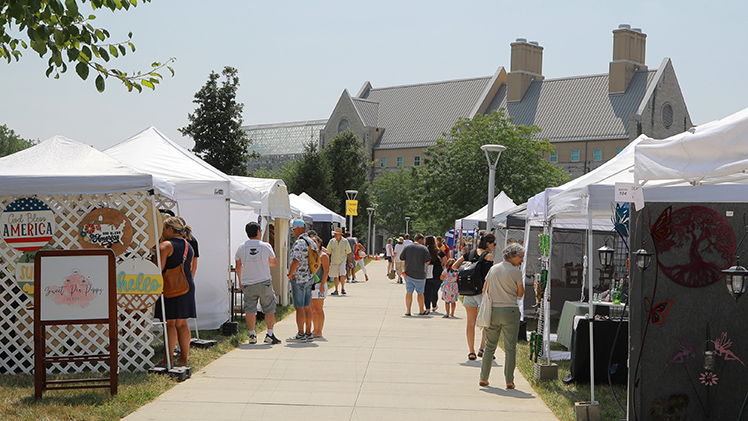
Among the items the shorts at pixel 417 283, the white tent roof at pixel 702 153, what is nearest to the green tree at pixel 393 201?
the shorts at pixel 417 283

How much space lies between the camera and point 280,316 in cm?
1681

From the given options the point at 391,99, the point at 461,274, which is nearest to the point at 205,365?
the point at 461,274

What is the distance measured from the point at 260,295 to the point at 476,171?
1347 inches

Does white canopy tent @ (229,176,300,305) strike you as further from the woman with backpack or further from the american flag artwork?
the american flag artwork

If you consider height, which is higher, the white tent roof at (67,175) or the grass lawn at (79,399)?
the white tent roof at (67,175)

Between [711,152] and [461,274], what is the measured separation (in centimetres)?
579

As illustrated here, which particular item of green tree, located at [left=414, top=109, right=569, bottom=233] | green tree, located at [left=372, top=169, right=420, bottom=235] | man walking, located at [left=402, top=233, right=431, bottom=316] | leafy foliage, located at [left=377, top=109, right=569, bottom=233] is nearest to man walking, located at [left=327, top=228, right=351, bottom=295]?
man walking, located at [left=402, top=233, right=431, bottom=316]

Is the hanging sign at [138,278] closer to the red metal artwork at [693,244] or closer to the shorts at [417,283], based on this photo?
the red metal artwork at [693,244]

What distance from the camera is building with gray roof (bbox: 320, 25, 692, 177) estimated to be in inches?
3147

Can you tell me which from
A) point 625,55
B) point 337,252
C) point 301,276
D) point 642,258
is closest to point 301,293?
point 301,276

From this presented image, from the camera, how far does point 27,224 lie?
9.61 metres

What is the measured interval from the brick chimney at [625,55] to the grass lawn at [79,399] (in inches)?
3076

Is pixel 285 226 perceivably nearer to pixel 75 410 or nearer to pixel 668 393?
pixel 75 410

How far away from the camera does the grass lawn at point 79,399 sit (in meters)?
7.40
